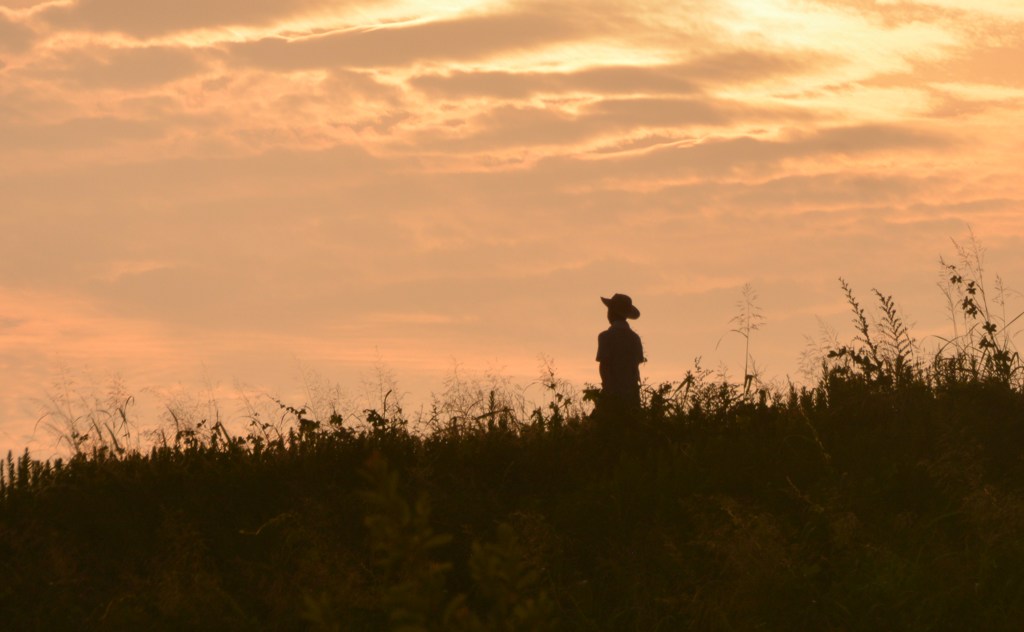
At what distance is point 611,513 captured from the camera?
25.3 ft

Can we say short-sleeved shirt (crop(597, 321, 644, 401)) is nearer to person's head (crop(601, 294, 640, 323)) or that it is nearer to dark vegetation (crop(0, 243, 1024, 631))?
person's head (crop(601, 294, 640, 323))

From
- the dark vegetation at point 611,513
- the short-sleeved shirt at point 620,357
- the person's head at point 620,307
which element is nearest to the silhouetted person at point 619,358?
the short-sleeved shirt at point 620,357

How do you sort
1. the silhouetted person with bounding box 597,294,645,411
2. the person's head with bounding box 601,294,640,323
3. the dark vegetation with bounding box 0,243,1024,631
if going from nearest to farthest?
the dark vegetation with bounding box 0,243,1024,631, the silhouetted person with bounding box 597,294,645,411, the person's head with bounding box 601,294,640,323

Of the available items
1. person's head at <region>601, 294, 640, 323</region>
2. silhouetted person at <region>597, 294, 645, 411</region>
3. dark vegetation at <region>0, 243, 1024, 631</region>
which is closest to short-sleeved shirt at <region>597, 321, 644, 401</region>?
silhouetted person at <region>597, 294, 645, 411</region>

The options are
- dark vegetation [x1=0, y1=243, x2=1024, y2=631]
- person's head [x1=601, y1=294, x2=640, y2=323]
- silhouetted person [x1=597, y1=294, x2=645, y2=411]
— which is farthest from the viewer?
person's head [x1=601, y1=294, x2=640, y2=323]

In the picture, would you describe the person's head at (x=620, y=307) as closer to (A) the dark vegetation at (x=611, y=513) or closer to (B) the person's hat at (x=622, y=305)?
(B) the person's hat at (x=622, y=305)

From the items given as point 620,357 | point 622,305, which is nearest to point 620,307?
point 622,305

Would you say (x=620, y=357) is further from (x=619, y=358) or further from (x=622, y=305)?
(x=622, y=305)

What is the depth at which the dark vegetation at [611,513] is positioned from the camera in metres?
6.67

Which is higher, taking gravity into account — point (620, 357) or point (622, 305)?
point (622, 305)

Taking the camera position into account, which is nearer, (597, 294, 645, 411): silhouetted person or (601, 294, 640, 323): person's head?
(597, 294, 645, 411): silhouetted person

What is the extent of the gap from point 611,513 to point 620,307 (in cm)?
511

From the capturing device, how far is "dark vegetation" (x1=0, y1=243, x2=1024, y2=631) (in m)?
6.67

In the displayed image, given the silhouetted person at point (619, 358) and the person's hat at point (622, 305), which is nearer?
the silhouetted person at point (619, 358)
